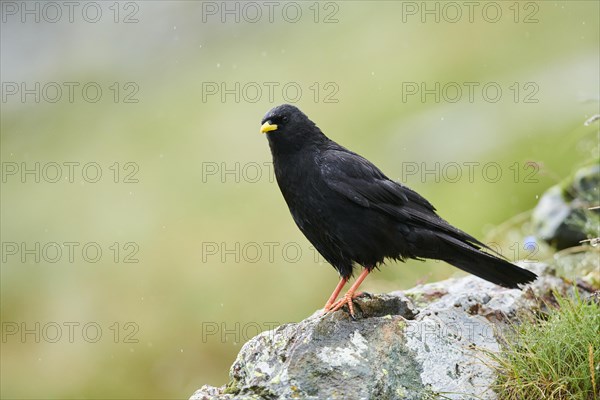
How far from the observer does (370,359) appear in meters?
4.53

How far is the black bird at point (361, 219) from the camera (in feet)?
18.4

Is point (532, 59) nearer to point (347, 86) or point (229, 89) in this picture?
point (347, 86)

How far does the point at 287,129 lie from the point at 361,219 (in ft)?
3.22

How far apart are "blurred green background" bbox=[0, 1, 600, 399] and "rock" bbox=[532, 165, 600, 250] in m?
0.67

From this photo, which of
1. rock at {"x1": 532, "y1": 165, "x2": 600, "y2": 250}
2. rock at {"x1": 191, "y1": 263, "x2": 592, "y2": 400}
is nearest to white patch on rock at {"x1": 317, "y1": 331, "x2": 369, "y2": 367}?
rock at {"x1": 191, "y1": 263, "x2": 592, "y2": 400}

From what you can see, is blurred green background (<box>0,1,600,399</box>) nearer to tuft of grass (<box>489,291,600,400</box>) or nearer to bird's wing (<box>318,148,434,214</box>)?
bird's wing (<box>318,148,434,214</box>)

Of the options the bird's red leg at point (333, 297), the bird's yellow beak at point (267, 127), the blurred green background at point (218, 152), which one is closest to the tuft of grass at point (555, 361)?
the bird's red leg at point (333, 297)

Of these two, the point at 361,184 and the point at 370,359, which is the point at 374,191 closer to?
the point at 361,184

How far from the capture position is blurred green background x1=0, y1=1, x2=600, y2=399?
11.4m

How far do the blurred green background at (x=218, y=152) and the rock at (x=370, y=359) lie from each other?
2956 millimetres

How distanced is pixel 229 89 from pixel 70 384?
7746 millimetres

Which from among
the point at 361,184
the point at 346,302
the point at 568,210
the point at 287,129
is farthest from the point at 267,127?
the point at 568,210

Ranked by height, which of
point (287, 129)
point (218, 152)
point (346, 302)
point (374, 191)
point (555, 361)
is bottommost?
point (555, 361)

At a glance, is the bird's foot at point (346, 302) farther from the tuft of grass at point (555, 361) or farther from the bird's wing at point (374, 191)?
the tuft of grass at point (555, 361)
